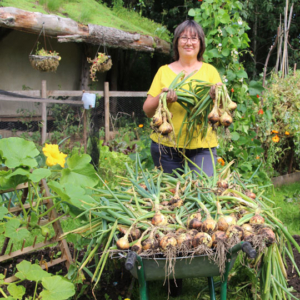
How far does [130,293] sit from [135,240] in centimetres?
84

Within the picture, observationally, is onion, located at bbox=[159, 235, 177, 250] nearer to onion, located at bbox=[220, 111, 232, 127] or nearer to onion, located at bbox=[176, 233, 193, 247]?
onion, located at bbox=[176, 233, 193, 247]

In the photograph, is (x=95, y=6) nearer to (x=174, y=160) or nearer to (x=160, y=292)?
(x=174, y=160)

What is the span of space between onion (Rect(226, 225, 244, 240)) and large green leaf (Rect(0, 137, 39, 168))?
95 cm

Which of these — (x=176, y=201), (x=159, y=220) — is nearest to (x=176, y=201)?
(x=176, y=201)

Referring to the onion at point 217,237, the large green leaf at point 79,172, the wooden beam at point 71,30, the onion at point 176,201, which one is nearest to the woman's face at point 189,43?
the large green leaf at point 79,172

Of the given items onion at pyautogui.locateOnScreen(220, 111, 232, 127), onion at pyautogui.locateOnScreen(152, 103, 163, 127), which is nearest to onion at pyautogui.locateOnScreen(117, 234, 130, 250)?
onion at pyautogui.locateOnScreen(152, 103, 163, 127)

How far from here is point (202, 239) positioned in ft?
4.36

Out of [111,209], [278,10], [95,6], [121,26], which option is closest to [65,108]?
[111,209]

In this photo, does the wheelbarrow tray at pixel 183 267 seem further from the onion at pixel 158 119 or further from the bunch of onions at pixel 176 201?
the onion at pixel 158 119

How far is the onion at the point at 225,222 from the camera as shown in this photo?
1.39m

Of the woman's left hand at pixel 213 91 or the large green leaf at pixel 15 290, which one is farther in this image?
the woman's left hand at pixel 213 91

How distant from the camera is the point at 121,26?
6.90 meters

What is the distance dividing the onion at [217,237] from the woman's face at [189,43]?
4.18 feet

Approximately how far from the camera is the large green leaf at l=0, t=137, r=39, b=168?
5.47ft
